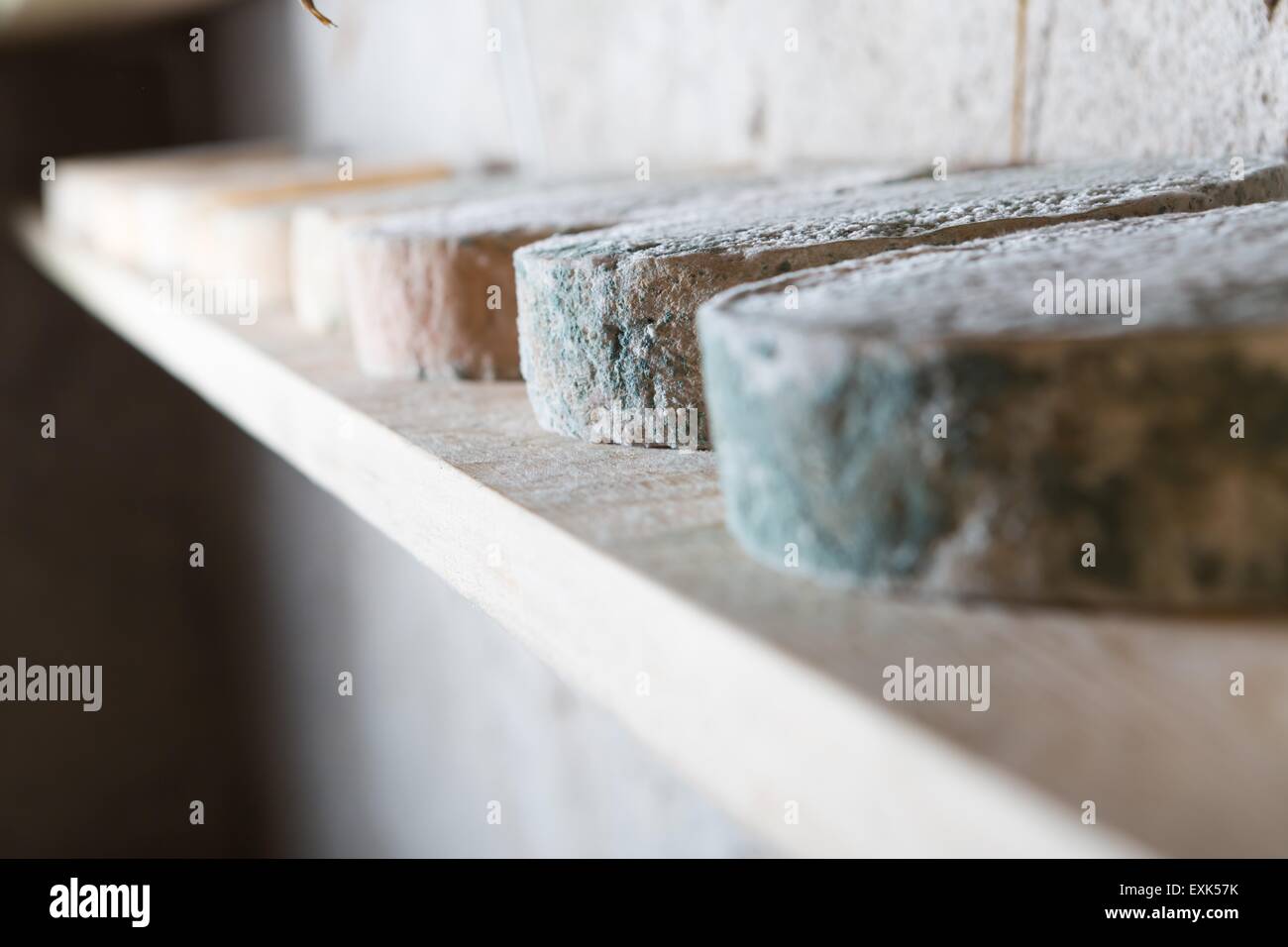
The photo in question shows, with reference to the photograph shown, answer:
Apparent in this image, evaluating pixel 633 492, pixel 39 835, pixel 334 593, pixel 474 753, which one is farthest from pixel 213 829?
pixel 633 492

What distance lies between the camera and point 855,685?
0.45m

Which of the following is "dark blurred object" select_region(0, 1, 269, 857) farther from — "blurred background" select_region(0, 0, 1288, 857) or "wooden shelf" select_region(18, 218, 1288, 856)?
"wooden shelf" select_region(18, 218, 1288, 856)

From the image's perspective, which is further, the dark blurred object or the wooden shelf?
the dark blurred object

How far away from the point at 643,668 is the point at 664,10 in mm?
1532

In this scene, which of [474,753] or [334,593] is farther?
[334,593]

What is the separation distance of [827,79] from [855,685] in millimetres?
1266

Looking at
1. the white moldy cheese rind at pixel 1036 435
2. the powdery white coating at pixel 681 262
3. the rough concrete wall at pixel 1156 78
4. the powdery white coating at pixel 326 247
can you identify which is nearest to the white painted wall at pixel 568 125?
the rough concrete wall at pixel 1156 78

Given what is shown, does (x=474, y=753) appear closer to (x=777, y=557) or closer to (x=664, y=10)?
(x=664, y=10)

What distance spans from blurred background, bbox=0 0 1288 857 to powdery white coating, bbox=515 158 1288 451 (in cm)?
23

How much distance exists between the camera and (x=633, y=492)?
2.28 feet

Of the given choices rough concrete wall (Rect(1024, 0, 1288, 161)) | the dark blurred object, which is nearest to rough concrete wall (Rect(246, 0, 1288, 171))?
rough concrete wall (Rect(1024, 0, 1288, 161))

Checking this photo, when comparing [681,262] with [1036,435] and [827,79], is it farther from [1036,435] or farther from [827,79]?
[827,79]

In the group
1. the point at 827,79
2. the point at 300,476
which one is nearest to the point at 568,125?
the point at 827,79

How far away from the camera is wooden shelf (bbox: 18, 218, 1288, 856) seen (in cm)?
40
